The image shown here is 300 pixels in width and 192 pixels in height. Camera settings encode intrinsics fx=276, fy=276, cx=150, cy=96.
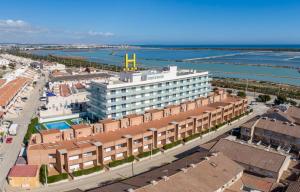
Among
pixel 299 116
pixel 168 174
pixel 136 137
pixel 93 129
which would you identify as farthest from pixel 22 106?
pixel 299 116

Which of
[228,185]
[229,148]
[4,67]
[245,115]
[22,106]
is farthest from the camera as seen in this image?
[4,67]

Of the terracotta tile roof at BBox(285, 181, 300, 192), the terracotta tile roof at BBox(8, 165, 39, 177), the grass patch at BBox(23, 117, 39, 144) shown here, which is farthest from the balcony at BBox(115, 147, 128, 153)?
the terracotta tile roof at BBox(285, 181, 300, 192)

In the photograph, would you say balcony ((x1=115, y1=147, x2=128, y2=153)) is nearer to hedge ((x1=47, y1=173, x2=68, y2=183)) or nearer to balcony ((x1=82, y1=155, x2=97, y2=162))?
balcony ((x1=82, y1=155, x2=97, y2=162))

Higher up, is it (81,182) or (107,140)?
(107,140)

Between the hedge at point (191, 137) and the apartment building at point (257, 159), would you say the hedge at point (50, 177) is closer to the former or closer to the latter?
the apartment building at point (257, 159)

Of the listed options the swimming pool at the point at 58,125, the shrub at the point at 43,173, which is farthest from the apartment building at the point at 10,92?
the shrub at the point at 43,173

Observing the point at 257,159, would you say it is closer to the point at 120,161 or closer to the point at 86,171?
the point at 120,161

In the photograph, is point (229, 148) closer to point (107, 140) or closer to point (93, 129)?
point (107, 140)
